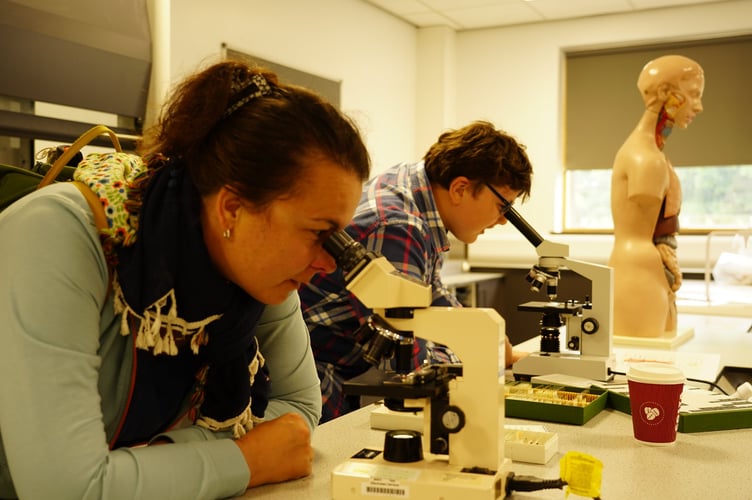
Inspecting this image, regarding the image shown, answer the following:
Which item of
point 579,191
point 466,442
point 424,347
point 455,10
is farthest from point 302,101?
point 579,191

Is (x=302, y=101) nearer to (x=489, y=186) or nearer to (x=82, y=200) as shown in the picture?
(x=82, y=200)

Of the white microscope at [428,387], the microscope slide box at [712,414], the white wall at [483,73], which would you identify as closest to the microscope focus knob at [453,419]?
the white microscope at [428,387]

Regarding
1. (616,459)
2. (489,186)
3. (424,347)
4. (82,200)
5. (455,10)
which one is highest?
(455,10)

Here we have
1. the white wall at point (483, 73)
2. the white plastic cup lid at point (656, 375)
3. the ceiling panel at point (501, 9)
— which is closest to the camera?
the white plastic cup lid at point (656, 375)

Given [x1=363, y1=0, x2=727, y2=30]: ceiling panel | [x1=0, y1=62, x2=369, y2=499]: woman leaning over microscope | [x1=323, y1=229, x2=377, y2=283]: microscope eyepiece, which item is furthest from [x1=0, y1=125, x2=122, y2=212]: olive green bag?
[x1=363, y1=0, x2=727, y2=30]: ceiling panel

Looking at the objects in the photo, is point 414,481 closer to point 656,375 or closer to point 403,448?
point 403,448

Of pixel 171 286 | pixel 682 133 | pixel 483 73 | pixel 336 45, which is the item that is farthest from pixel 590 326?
pixel 483 73

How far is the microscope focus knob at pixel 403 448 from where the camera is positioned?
1.00 m

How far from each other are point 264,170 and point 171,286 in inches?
7.9

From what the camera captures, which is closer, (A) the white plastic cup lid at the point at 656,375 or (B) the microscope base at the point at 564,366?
(A) the white plastic cup lid at the point at 656,375

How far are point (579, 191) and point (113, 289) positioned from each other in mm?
5183

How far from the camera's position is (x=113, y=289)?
100 cm

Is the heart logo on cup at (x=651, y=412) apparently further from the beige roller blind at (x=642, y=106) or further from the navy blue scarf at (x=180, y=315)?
the beige roller blind at (x=642, y=106)

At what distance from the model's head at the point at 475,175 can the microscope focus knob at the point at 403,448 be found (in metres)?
1.26
